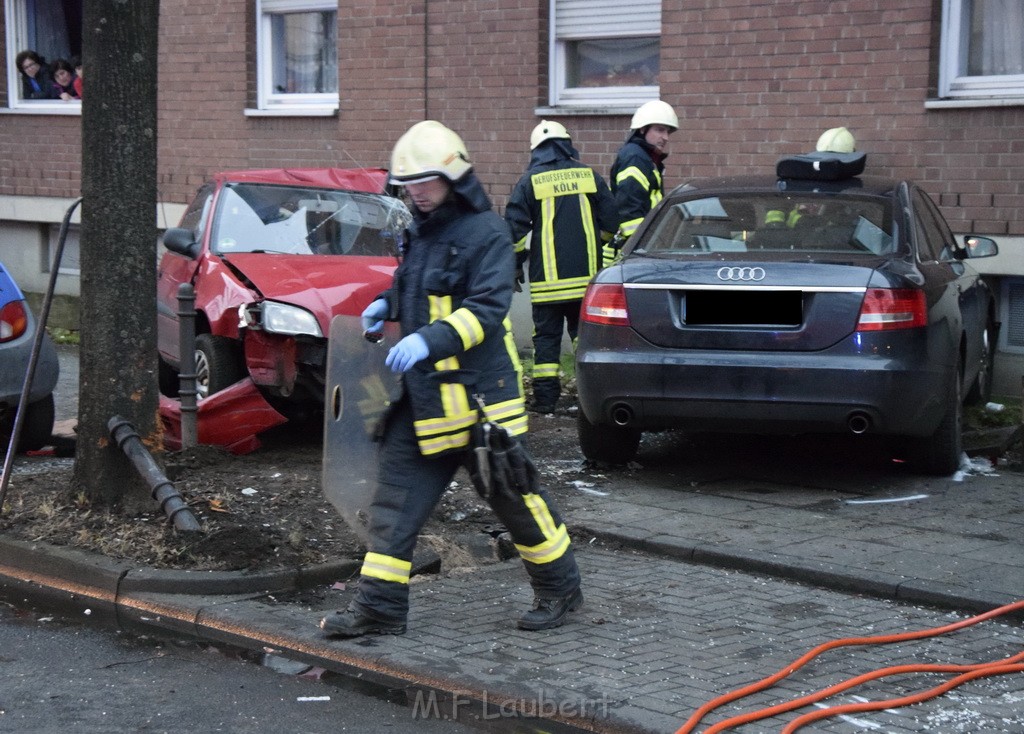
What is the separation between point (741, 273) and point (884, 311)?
676 mm

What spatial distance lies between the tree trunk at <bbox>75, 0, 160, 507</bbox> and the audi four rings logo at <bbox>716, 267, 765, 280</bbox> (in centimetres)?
262

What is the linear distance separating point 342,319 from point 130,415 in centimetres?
145

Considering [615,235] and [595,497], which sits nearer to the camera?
[595,497]

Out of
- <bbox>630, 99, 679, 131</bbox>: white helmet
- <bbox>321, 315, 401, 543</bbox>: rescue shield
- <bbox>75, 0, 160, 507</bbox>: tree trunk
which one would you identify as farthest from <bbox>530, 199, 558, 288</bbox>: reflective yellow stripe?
<bbox>321, 315, 401, 543</bbox>: rescue shield

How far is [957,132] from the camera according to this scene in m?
10.1

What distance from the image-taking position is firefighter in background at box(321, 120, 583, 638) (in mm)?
4957

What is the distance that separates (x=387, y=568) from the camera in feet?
16.7

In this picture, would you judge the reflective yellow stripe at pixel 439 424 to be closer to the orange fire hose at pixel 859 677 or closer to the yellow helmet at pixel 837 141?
the orange fire hose at pixel 859 677

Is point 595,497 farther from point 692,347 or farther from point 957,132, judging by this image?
point 957,132

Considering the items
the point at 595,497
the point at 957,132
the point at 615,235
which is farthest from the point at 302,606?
the point at 957,132

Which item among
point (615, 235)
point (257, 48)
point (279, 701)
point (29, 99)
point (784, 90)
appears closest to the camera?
point (279, 701)

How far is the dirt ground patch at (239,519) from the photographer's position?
598 centimetres

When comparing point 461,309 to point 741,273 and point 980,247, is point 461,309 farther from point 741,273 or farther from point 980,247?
point 980,247

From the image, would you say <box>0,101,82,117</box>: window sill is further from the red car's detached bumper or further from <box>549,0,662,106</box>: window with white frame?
the red car's detached bumper
